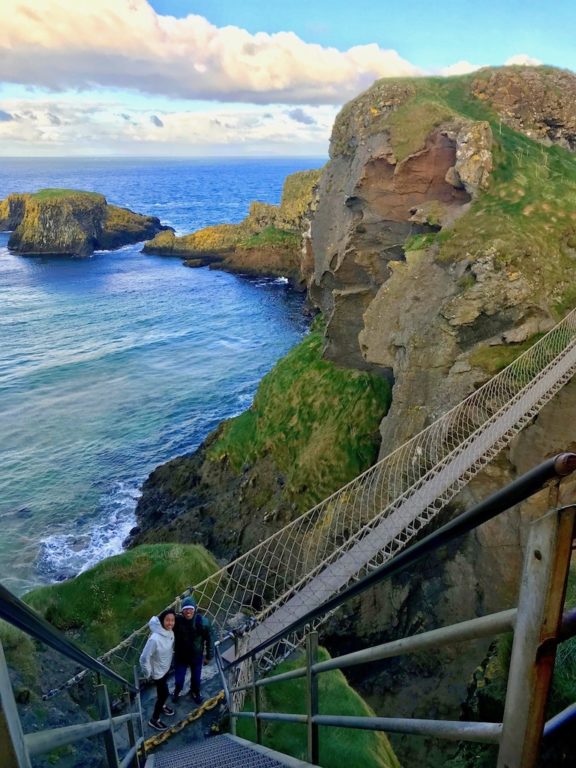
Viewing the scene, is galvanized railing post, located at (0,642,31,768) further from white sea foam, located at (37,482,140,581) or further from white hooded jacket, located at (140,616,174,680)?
white sea foam, located at (37,482,140,581)

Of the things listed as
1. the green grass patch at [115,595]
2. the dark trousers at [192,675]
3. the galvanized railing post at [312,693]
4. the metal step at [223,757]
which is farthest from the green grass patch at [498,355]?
the galvanized railing post at [312,693]

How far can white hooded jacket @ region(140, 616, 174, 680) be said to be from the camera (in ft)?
20.9

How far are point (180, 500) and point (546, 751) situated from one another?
65.9ft

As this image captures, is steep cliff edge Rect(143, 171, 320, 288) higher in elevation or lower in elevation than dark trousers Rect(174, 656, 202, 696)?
higher

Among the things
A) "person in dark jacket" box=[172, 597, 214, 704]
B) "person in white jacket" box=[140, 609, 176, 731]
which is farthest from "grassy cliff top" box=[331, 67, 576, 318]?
"person in white jacket" box=[140, 609, 176, 731]

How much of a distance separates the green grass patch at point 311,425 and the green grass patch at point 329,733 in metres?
9.19

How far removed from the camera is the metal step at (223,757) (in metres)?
3.71

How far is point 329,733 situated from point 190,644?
1771mm

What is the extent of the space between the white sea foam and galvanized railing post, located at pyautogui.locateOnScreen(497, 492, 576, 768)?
19.0 metres

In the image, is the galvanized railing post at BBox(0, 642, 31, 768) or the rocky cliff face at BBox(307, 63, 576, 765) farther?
the rocky cliff face at BBox(307, 63, 576, 765)

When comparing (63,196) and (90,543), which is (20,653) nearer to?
(90,543)

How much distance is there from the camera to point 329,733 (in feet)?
20.6

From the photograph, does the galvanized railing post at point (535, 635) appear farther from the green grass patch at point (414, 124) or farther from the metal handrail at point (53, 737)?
the green grass patch at point (414, 124)

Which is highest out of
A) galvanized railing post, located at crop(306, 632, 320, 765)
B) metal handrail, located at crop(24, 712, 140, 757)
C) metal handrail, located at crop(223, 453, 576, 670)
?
metal handrail, located at crop(223, 453, 576, 670)
